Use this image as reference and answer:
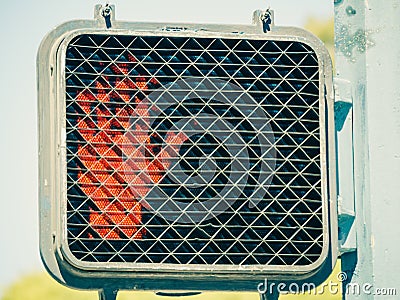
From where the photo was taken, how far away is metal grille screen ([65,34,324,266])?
104 inches

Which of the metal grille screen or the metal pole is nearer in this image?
the metal grille screen

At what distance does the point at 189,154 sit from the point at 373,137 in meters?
0.51

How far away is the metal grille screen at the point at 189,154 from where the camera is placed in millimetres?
2639

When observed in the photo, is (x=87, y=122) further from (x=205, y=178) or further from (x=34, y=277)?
(x=34, y=277)

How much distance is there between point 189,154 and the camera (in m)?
2.69

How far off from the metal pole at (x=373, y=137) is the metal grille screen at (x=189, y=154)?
6.5 inches

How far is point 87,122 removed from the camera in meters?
2.66

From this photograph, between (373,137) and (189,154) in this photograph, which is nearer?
(189,154)

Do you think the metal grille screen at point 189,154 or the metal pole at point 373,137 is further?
the metal pole at point 373,137

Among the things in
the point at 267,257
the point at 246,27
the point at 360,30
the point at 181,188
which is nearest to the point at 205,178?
the point at 181,188

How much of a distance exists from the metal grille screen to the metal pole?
0.54ft

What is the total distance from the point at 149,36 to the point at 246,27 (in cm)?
26

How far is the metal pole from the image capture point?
9.16ft

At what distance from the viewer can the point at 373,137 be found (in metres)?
2.85
